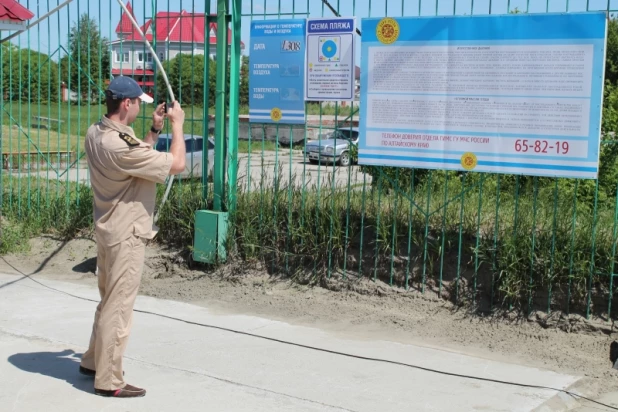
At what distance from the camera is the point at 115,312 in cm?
488

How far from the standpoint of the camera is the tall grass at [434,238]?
Answer: 6215 mm

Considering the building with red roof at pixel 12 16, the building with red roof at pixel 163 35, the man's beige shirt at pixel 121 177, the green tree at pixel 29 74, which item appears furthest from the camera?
the green tree at pixel 29 74

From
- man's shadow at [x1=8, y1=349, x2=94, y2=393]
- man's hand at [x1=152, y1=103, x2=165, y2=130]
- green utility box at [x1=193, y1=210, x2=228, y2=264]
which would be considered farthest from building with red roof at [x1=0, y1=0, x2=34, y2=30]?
man's shadow at [x1=8, y1=349, x2=94, y2=393]

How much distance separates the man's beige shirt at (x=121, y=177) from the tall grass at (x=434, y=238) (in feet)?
8.38

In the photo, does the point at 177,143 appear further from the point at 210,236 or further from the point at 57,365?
the point at 210,236

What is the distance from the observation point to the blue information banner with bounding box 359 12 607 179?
19.6ft

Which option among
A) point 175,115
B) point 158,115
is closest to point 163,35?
point 158,115

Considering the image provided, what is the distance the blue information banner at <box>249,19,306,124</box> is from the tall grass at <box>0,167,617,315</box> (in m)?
0.67

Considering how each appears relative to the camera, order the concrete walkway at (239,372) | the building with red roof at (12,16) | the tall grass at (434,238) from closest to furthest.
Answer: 1. the concrete walkway at (239,372)
2. the tall grass at (434,238)
3. the building with red roof at (12,16)

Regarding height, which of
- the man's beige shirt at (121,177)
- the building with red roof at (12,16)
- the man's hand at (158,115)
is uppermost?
the building with red roof at (12,16)

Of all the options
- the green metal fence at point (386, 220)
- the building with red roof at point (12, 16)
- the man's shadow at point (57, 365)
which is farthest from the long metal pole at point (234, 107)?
the man's shadow at point (57, 365)

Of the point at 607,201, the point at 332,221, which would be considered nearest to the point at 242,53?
the point at 332,221

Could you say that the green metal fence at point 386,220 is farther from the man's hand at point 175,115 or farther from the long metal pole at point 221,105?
the man's hand at point 175,115

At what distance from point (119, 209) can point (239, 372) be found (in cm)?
141
